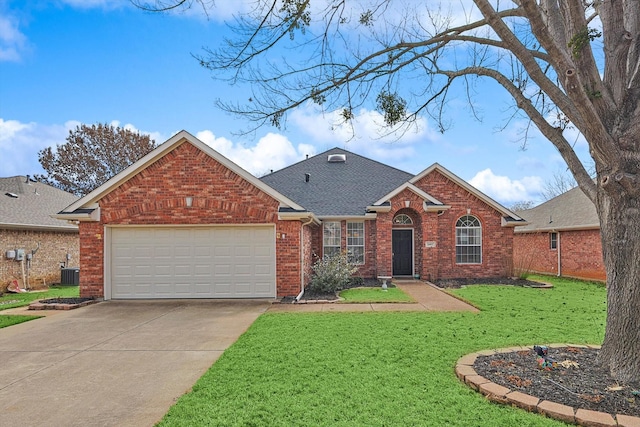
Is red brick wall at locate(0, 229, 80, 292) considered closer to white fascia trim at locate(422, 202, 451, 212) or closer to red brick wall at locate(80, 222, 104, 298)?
red brick wall at locate(80, 222, 104, 298)

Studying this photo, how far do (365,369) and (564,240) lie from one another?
17.3 metres

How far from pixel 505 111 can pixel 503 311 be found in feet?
16.1

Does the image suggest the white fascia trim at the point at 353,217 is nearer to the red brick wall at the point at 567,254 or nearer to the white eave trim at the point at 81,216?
the red brick wall at the point at 567,254

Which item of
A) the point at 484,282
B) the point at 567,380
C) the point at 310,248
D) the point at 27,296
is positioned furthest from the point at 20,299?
the point at 484,282

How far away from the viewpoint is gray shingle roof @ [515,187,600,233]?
17403 millimetres

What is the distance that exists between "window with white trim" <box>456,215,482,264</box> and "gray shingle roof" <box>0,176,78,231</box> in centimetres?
1681

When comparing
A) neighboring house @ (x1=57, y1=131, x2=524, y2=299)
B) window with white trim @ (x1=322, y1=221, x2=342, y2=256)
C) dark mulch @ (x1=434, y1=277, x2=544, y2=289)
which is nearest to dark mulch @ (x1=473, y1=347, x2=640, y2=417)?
neighboring house @ (x1=57, y1=131, x2=524, y2=299)

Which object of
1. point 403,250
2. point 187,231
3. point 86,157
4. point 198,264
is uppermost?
point 86,157

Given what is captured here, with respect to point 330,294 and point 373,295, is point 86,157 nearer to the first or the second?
point 330,294

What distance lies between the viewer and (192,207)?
11.8 meters

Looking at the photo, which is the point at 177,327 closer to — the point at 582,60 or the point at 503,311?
the point at 503,311

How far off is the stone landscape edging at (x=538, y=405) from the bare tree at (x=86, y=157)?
36210 mm

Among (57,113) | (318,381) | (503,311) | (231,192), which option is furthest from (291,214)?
(57,113)

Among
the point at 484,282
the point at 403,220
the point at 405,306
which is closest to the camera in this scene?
the point at 405,306
